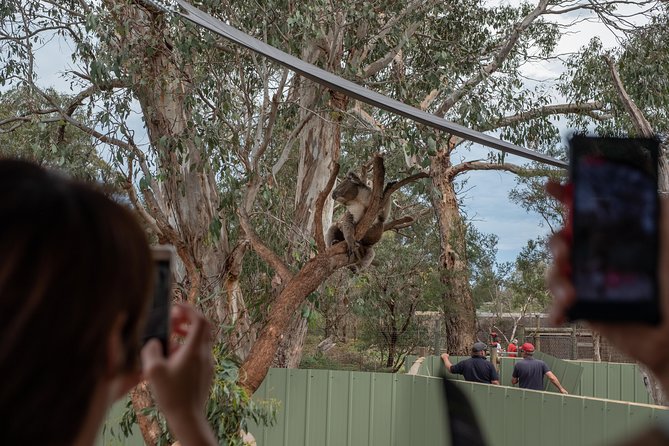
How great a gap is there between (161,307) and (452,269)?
12.3 metres

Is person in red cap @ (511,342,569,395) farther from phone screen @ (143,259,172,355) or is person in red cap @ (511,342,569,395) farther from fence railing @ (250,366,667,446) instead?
phone screen @ (143,259,172,355)

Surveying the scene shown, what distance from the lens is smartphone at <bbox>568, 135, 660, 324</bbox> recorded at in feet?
1.26

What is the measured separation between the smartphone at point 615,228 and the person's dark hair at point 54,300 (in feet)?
0.79

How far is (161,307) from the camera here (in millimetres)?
609

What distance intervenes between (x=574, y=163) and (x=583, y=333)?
784 inches

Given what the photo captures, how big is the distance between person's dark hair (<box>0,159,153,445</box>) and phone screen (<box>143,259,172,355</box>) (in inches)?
5.2

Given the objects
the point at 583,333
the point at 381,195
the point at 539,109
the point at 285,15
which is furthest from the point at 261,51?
the point at 583,333

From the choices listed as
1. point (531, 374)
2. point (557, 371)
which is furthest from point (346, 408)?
point (557, 371)

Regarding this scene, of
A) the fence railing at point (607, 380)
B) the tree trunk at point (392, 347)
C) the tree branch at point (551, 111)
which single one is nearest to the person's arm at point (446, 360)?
the fence railing at point (607, 380)

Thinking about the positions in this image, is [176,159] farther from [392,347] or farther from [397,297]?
[392,347]

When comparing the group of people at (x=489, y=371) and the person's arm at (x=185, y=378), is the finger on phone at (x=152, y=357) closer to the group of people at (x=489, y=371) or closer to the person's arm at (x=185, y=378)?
the person's arm at (x=185, y=378)

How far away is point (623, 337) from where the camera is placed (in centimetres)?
42

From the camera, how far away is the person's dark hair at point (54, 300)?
1.31 ft

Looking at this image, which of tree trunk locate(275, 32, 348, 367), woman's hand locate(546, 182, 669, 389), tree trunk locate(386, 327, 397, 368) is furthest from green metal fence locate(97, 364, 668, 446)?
tree trunk locate(386, 327, 397, 368)
